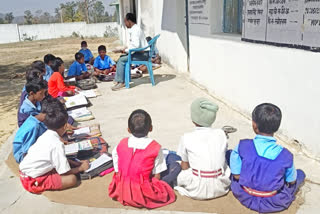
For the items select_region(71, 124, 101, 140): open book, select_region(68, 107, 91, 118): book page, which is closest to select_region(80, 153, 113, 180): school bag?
select_region(71, 124, 101, 140): open book

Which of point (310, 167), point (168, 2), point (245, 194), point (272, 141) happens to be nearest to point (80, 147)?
point (245, 194)

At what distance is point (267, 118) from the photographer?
224 cm

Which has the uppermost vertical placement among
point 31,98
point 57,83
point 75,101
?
point 31,98

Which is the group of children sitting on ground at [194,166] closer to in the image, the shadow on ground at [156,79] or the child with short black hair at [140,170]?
the child with short black hair at [140,170]

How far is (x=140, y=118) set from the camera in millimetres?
2479

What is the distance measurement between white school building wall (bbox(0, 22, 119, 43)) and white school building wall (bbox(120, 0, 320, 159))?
80.8ft

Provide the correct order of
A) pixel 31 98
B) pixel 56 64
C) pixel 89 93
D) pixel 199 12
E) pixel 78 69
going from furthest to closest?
pixel 78 69
pixel 89 93
pixel 199 12
pixel 56 64
pixel 31 98

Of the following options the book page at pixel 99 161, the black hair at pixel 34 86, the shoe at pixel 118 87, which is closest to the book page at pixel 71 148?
the book page at pixel 99 161

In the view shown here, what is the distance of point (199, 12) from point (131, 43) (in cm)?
148

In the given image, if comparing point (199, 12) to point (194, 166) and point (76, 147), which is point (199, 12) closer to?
point (76, 147)

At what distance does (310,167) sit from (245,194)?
3.25 ft

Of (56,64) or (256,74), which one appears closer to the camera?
(256,74)

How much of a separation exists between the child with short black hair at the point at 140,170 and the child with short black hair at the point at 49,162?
53cm

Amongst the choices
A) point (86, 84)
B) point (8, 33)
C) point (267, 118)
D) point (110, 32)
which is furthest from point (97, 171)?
point (8, 33)
